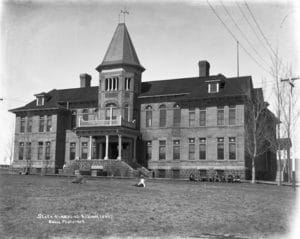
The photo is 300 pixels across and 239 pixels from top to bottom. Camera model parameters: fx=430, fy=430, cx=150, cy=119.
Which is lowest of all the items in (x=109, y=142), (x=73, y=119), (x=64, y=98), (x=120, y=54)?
(x=109, y=142)

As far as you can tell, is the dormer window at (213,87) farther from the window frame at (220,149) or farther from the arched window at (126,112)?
the arched window at (126,112)

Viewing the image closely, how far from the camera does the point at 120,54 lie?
50.4m

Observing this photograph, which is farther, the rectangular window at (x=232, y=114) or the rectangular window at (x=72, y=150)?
the rectangular window at (x=72, y=150)

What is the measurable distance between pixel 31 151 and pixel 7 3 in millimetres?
47108

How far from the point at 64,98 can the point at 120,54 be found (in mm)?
10795

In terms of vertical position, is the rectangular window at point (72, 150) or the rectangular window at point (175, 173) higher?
the rectangular window at point (72, 150)

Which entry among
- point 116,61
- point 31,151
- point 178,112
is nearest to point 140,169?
point 178,112

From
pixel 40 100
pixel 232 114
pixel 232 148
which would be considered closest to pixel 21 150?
pixel 40 100

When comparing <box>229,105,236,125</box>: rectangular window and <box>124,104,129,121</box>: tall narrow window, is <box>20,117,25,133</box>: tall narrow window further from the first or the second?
<box>229,105,236,125</box>: rectangular window

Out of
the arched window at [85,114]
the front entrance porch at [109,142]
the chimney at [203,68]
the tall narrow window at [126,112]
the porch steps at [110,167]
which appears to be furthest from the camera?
the arched window at [85,114]

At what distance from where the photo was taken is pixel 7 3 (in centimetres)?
1105

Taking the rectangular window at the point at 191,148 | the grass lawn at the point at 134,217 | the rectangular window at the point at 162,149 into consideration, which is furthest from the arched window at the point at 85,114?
the grass lawn at the point at 134,217

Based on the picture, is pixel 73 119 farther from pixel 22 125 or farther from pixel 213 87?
pixel 213 87

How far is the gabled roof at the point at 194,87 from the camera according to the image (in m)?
45.1
